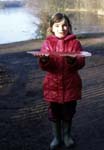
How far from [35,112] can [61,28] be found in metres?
2.25

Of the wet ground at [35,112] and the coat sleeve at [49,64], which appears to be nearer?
the coat sleeve at [49,64]

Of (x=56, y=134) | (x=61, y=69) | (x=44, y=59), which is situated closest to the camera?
(x=44, y=59)

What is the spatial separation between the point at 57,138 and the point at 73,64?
96 centimetres

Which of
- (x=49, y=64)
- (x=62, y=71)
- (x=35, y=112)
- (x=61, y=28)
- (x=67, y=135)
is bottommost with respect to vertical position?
(x=35, y=112)

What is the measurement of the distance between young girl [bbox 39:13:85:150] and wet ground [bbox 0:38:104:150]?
43 centimetres

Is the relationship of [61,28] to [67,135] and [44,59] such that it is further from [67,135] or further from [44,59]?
[67,135]

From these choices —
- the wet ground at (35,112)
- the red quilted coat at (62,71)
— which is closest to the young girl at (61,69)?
the red quilted coat at (62,71)

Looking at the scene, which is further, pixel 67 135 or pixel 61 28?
pixel 67 135

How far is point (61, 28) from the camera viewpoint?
4629 millimetres

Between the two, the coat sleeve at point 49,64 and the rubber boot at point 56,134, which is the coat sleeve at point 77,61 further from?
the rubber boot at point 56,134

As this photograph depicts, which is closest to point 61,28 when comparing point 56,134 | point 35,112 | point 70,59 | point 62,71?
point 70,59

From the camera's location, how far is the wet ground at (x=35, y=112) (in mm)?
5223

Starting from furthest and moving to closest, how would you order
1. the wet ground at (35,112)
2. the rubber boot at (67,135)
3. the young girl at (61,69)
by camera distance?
the wet ground at (35,112)
the rubber boot at (67,135)
the young girl at (61,69)

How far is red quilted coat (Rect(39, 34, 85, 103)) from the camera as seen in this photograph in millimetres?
4633
